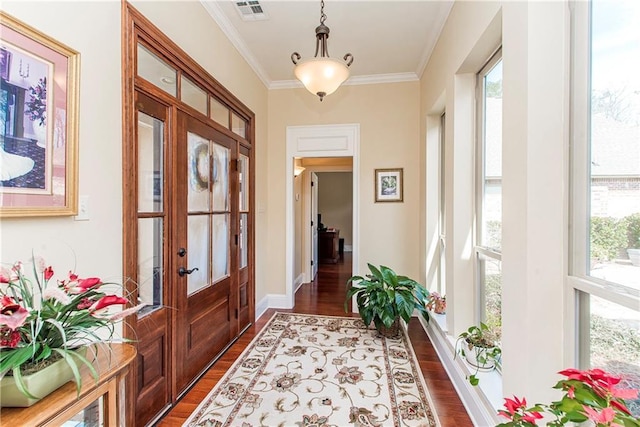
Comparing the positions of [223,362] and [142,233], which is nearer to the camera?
[142,233]

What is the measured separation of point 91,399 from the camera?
910mm

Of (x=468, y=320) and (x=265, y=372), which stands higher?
(x=468, y=320)

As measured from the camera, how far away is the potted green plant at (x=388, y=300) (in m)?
2.87

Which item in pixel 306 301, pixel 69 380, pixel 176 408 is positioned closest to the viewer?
pixel 69 380

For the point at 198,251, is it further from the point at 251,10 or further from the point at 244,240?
the point at 251,10

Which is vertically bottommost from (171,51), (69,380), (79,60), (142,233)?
(69,380)

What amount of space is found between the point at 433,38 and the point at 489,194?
1734 mm

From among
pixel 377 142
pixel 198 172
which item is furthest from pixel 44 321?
pixel 377 142

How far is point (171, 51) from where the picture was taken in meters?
1.96

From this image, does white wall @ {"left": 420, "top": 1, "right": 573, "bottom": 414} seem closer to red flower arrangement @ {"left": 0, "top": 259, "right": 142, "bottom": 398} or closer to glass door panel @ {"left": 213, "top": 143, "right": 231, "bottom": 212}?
red flower arrangement @ {"left": 0, "top": 259, "right": 142, "bottom": 398}

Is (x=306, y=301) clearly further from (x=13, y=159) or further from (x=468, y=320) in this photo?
(x=13, y=159)

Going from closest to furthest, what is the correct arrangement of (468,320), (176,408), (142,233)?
(142,233) < (176,408) < (468,320)

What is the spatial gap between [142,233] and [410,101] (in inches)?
131

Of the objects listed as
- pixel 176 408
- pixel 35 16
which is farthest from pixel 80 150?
pixel 176 408
